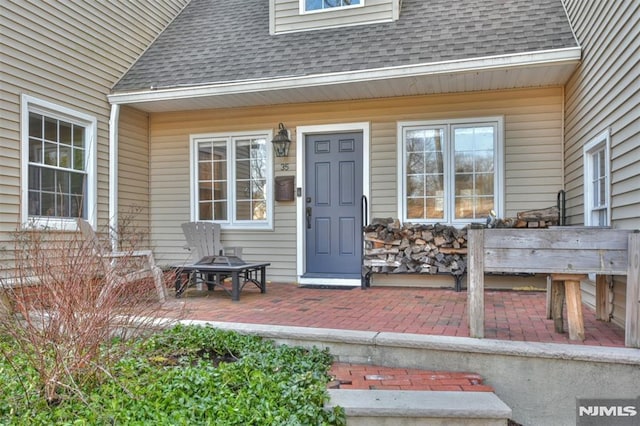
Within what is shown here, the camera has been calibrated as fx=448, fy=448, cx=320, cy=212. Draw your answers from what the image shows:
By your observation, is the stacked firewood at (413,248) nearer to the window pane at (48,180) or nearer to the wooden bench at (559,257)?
the wooden bench at (559,257)

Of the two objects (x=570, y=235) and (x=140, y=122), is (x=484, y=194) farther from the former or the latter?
(x=140, y=122)

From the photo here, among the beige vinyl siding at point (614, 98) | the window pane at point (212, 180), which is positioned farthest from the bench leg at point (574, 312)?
the window pane at point (212, 180)

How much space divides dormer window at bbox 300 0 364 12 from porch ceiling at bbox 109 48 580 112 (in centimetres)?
138

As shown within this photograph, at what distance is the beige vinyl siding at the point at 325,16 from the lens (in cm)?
593

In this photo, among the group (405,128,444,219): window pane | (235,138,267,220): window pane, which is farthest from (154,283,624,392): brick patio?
(235,138,267,220): window pane

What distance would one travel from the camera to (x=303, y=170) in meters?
6.05

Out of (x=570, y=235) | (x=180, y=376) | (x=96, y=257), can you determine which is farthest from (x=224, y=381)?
(x=570, y=235)

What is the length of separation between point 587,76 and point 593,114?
447 mm

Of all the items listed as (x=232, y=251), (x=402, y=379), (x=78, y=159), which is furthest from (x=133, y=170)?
(x=402, y=379)

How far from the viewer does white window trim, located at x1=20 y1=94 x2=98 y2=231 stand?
15.3ft

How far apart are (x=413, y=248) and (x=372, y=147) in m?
1.41

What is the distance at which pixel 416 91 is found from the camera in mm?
5492

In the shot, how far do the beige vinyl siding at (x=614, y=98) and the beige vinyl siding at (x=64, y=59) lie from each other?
545 centimetres

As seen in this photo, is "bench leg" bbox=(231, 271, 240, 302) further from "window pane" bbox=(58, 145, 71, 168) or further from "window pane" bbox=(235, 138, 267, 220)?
"window pane" bbox=(58, 145, 71, 168)
